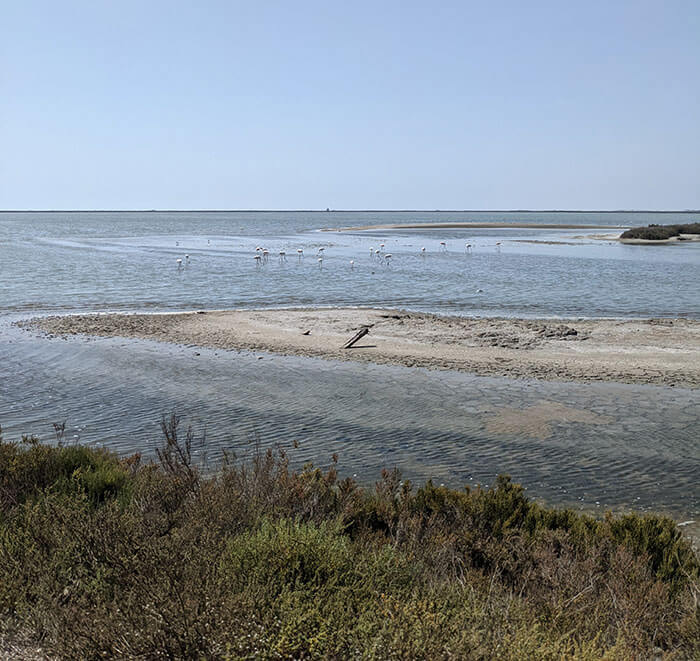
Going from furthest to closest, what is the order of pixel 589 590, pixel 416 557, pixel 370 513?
pixel 370 513 → pixel 416 557 → pixel 589 590

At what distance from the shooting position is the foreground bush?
3.72 m

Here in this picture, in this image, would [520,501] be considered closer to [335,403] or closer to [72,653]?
[72,653]

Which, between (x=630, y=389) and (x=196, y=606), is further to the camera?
(x=630, y=389)

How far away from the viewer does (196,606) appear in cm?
379

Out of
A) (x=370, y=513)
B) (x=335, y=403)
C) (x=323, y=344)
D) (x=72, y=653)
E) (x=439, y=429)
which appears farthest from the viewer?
(x=323, y=344)

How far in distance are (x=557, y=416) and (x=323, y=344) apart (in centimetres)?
781

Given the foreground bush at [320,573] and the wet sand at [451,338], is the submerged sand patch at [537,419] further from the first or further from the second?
the foreground bush at [320,573]

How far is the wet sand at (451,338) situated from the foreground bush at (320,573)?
904 cm

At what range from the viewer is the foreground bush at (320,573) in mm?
3723

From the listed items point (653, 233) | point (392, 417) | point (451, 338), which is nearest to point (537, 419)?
point (392, 417)

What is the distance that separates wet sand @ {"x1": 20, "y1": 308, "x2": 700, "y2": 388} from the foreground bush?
9.04m

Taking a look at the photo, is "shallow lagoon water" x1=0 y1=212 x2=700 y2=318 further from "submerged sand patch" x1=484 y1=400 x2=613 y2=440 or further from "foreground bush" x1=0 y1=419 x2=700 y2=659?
"foreground bush" x1=0 y1=419 x2=700 y2=659

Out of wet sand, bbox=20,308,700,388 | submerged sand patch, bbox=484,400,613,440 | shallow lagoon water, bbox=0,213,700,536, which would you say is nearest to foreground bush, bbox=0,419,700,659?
shallow lagoon water, bbox=0,213,700,536

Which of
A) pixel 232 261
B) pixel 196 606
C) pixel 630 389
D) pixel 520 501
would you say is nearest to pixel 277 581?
pixel 196 606
